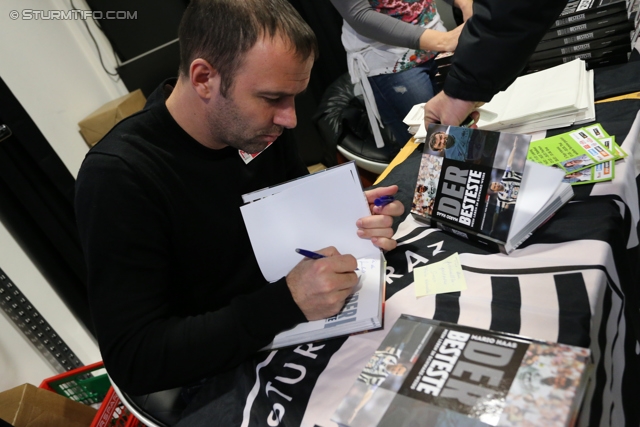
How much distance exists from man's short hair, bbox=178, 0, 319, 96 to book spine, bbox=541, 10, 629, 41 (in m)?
0.83

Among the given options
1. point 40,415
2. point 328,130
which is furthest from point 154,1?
point 40,415

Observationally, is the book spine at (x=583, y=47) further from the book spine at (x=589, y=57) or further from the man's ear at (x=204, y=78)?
the man's ear at (x=204, y=78)

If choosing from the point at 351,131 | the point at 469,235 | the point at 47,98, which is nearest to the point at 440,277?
the point at 469,235

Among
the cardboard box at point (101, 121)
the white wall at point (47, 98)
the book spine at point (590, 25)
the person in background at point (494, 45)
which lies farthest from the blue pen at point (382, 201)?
the cardboard box at point (101, 121)

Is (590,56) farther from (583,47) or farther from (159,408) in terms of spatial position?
(159,408)

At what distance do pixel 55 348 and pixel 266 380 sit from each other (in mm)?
1705

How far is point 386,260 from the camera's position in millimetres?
1028

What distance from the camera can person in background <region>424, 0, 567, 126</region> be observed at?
0.97 m

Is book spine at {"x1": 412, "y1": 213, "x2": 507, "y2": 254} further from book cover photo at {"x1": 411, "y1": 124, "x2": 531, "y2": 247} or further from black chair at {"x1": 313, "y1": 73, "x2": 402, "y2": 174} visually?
black chair at {"x1": 313, "y1": 73, "x2": 402, "y2": 174}

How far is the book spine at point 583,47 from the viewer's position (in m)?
1.34

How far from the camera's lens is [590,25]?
1351 millimetres

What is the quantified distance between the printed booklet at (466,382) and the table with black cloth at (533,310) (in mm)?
55

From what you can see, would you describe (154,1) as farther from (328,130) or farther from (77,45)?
(328,130)

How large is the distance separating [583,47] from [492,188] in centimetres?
81
